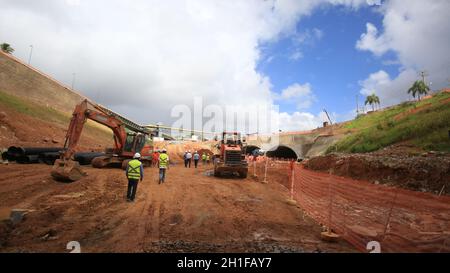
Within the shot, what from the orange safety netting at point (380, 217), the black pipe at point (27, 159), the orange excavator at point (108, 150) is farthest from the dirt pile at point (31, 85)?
A: the orange safety netting at point (380, 217)

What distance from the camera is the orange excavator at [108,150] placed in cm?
1326

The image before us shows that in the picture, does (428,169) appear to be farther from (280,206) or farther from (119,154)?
(119,154)

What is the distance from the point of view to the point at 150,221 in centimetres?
796

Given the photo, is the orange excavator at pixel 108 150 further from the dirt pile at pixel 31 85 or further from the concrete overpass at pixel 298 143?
the concrete overpass at pixel 298 143

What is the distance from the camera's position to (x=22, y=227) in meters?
7.04

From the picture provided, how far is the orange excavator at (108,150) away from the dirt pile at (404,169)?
13.3m

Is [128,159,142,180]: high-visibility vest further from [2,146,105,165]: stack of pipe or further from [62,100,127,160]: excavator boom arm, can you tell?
[2,146,105,165]: stack of pipe

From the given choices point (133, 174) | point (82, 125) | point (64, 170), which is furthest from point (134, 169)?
point (82, 125)

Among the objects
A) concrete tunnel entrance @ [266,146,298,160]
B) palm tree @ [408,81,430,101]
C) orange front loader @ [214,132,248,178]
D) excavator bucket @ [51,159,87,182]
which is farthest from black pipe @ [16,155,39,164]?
palm tree @ [408,81,430,101]

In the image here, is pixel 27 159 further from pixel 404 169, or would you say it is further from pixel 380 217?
pixel 404 169
